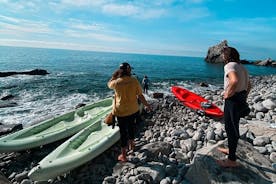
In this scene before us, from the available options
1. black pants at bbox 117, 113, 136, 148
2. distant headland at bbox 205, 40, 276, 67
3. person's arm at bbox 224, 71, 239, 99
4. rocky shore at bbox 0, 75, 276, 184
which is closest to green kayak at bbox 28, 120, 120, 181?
rocky shore at bbox 0, 75, 276, 184

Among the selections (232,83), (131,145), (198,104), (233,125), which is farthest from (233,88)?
(198,104)

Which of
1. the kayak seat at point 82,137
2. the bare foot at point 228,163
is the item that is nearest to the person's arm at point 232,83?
the bare foot at point 228,163

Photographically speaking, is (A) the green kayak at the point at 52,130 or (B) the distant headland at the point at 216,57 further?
(B) the distant headland at the point at 216,57

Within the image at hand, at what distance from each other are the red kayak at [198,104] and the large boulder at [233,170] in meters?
4.31

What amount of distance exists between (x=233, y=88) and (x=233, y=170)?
4.88ft

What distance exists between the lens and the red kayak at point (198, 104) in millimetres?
8855

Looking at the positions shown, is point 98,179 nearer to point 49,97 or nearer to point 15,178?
point 15,178

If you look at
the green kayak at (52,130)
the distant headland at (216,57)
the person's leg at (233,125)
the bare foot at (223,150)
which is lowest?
the green kayak at (52,130)

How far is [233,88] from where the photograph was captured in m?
3.61

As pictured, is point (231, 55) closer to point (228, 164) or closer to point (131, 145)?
point (228, 164)

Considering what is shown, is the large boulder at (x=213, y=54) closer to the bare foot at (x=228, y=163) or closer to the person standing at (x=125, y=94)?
the person standing at (x=125, y=94)

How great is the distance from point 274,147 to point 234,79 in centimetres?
258

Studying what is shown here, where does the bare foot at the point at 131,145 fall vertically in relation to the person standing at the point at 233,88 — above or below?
below

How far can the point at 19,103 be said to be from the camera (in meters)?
16.3
